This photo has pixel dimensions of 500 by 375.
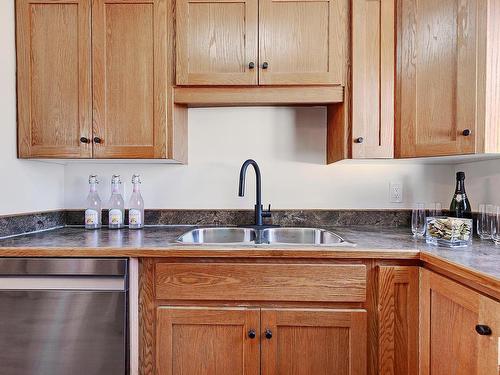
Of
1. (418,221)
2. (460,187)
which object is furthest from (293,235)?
(460,187)

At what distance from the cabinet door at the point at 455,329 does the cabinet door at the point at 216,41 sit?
1.13 m

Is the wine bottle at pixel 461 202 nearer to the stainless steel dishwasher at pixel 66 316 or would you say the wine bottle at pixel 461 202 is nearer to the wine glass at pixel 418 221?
the wine glass at pixel 418 221

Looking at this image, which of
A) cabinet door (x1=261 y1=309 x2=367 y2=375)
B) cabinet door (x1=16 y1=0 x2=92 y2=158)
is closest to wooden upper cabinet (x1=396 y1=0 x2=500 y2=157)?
cabinet door (x1=261 y1=309 x2=367 y2=375)

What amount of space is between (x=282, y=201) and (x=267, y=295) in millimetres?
744

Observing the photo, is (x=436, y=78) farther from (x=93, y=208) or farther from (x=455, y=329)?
(x=93, y=208)

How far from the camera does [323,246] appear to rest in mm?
1273

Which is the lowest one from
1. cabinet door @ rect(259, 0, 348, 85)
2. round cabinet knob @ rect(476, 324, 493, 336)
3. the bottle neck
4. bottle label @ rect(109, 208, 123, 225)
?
round cabinet knob @ rect(476, 324, 493, 336)

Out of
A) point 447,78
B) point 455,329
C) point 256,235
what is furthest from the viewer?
point 256,235

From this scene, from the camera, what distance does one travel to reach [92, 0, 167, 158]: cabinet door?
5.12ft

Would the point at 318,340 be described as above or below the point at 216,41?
below

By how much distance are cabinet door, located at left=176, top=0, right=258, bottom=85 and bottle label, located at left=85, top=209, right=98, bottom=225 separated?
85cm

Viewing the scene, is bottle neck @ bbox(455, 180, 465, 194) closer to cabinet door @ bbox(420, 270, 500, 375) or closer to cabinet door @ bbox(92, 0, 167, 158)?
cabinet door @ bbox(420, 270, 500, 375)

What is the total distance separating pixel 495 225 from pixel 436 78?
25.5 inches

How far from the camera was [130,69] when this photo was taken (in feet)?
5.14
